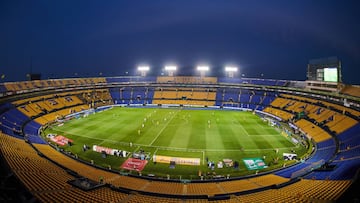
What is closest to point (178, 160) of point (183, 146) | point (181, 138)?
point (183, 146)

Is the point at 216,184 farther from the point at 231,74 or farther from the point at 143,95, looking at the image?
the point at 231,74

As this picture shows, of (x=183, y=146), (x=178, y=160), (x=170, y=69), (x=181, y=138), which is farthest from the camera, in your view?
(x=170, y=69)

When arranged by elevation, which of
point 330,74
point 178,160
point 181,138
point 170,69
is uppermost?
point 170,69

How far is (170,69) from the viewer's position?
92188 mm

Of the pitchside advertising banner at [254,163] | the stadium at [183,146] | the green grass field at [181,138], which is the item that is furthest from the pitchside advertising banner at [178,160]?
the pitchside advertising banner at [254,163]

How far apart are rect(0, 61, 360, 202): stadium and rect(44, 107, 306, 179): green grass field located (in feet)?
0.56

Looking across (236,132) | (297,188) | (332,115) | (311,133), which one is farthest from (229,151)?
(332,115)

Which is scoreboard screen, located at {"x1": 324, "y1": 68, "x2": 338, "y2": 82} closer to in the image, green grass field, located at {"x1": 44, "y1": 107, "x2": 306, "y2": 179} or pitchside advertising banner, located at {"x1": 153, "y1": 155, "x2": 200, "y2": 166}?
green grass field, located at {"x1": 44, "y1": 107, "x2": 306, "y2": 179}

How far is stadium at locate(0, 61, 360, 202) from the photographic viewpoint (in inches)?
680

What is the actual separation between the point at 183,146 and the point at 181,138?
4.04m

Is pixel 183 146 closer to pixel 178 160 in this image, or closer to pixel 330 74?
pixel 178 160

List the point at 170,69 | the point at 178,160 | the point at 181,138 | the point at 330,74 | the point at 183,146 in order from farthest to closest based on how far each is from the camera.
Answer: the point at 170,69 < the point at 330,74 < the point at 181,138 < the point at 183,146 < the point at 178,160

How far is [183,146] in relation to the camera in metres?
34.4

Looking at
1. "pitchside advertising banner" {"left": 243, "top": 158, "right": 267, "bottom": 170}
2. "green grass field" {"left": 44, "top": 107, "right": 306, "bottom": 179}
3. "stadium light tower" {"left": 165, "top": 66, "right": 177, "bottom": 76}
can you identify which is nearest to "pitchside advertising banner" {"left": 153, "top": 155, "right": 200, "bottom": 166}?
"green grass field" {"left": 44, "top": 107, "right": 306, "bottom": 179}
